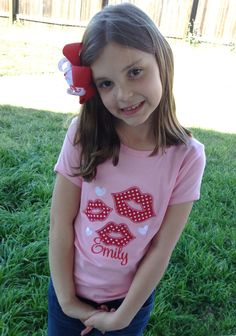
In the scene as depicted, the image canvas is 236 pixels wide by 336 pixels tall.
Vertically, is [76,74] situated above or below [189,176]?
above

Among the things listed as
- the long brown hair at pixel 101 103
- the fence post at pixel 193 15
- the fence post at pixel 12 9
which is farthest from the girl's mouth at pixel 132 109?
the fence post at pixel 12 9

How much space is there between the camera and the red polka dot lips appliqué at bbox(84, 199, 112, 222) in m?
1.25

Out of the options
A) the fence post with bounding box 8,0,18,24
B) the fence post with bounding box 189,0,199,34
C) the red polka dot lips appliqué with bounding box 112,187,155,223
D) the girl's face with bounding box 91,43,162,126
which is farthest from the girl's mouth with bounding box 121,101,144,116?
the fence post with bounding box 8,0,18,24

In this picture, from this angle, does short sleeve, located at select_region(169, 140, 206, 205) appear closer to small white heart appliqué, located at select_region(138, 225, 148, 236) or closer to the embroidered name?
small white heart appliqué, located at select_region(138, 225, 148, 236)

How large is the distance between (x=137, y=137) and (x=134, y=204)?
203 millimetres

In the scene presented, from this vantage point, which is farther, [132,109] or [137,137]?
[137,137]

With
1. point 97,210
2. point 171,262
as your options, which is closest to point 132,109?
point 97,210

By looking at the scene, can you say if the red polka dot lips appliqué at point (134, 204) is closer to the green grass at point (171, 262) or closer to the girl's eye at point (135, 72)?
the girl's eye at point (135, 72)

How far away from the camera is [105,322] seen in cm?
131

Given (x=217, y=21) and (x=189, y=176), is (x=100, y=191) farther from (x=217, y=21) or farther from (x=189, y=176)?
(x=217, y=21)

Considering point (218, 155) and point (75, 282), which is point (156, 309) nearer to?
point (75, 282)

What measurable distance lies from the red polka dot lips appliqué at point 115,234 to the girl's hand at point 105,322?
0.77 ft

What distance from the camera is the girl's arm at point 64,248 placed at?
1285 mm

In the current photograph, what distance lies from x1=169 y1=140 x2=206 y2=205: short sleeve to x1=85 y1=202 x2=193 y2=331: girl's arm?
41 millimetres
